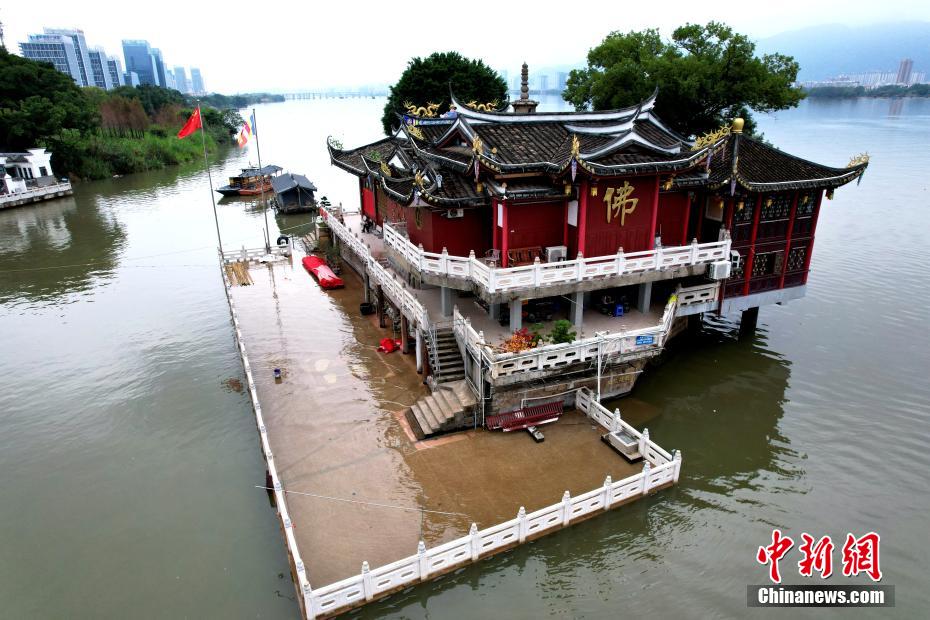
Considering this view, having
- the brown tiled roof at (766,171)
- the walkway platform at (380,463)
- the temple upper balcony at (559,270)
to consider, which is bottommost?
the walkway platform at (380,463)

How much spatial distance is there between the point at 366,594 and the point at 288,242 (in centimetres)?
3448

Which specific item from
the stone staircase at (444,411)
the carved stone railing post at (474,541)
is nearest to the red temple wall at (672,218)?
the stone staircase at (444,411)

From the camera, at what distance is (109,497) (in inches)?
741

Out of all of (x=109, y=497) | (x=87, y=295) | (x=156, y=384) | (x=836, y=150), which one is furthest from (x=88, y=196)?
(x=836, y=150)

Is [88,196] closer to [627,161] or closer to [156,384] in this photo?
[156,384]

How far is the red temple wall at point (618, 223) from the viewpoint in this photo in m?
A: 21.8

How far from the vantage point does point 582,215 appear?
70.9ft

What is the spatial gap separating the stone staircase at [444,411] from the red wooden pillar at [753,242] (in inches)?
532

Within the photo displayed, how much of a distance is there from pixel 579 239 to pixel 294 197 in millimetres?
44862

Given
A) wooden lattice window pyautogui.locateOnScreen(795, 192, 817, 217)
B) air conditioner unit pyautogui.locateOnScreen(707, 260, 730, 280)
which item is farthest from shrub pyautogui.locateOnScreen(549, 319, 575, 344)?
wooden lattice window pyautogui.locateOnScreen(795, 192, 817, 217)

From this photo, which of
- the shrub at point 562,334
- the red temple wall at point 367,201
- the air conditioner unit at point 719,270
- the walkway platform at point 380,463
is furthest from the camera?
the red temple wall at point 367,201

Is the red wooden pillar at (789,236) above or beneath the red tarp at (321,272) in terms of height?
above

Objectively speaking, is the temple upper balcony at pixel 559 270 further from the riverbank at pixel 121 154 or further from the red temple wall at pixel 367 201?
the riverbank at pixel 121 154

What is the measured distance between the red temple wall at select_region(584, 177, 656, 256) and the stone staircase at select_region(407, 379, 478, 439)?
7.24 metres
